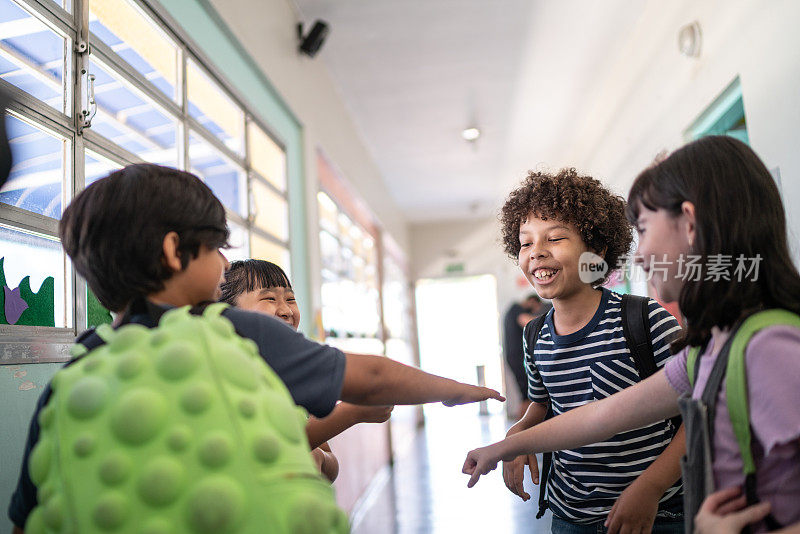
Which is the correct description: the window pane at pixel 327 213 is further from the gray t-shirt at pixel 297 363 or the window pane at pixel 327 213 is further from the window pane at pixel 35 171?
the gray t-shirt at pixel 297 363

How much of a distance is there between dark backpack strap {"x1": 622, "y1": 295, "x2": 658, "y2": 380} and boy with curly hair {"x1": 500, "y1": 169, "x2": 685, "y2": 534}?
1 cm

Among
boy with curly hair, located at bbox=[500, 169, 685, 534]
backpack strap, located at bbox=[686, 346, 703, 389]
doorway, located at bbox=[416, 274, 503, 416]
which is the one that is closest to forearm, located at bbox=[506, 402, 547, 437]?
boy with curly hair, located at bbox=[500, 169, 685, 534]

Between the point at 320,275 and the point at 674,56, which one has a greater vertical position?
the point at 674,56

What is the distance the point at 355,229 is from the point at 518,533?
3.69 m

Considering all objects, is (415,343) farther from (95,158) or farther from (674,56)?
(95,158)

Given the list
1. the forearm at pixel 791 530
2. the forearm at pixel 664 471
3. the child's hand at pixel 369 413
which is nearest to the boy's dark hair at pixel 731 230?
the forearm at pixel 791 530

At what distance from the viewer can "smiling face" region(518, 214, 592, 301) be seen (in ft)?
5.43

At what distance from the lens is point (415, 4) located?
13.7ft

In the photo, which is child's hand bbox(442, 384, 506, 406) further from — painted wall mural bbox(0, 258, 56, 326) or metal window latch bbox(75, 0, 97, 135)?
metal window latch bbox(75, 0, 97, 135)

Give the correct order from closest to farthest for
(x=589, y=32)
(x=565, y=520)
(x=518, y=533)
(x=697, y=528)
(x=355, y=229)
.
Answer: (x=697, y=528) < (x=565, y=520) < (x=518, y=533) < (x=589, y=32) < (x=355, y=229)

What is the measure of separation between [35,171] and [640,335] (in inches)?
56.7

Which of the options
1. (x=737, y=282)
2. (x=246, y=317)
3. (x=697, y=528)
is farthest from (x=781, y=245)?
(x=246, y=317)

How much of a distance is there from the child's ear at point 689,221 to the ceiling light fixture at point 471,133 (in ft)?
19.2

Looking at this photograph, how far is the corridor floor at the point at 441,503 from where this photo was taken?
13.9 feet
